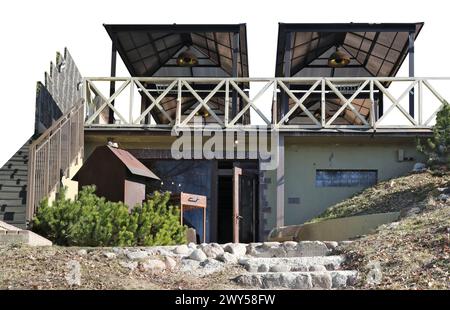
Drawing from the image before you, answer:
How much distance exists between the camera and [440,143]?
48.3 ft

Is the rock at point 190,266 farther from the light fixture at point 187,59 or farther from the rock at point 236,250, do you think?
the light fixture at point 187,59

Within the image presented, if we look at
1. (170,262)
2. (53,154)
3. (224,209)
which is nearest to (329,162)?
(224,209)

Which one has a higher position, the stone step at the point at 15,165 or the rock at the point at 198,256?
the stone step at the point at 15,165

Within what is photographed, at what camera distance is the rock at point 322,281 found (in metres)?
8.48

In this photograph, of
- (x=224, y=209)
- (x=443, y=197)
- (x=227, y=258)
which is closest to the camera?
(x=227, y=258)

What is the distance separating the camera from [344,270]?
A: 29.5 ft

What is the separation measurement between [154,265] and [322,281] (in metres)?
1.83

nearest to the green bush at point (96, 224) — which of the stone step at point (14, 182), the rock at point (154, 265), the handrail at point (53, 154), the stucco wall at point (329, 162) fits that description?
the handrail at point (53, 154)

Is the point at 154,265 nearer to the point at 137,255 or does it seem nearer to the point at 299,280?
the point at 137,255

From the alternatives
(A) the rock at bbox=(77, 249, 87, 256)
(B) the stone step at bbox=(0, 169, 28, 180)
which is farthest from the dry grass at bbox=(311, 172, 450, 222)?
(B) the stone step at bbox=(0, 169, 28, 180)

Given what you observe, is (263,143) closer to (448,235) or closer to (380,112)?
(380,112)

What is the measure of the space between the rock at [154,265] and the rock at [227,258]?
76cm

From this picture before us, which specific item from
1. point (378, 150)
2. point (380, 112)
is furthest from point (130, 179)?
point (380, 112)
